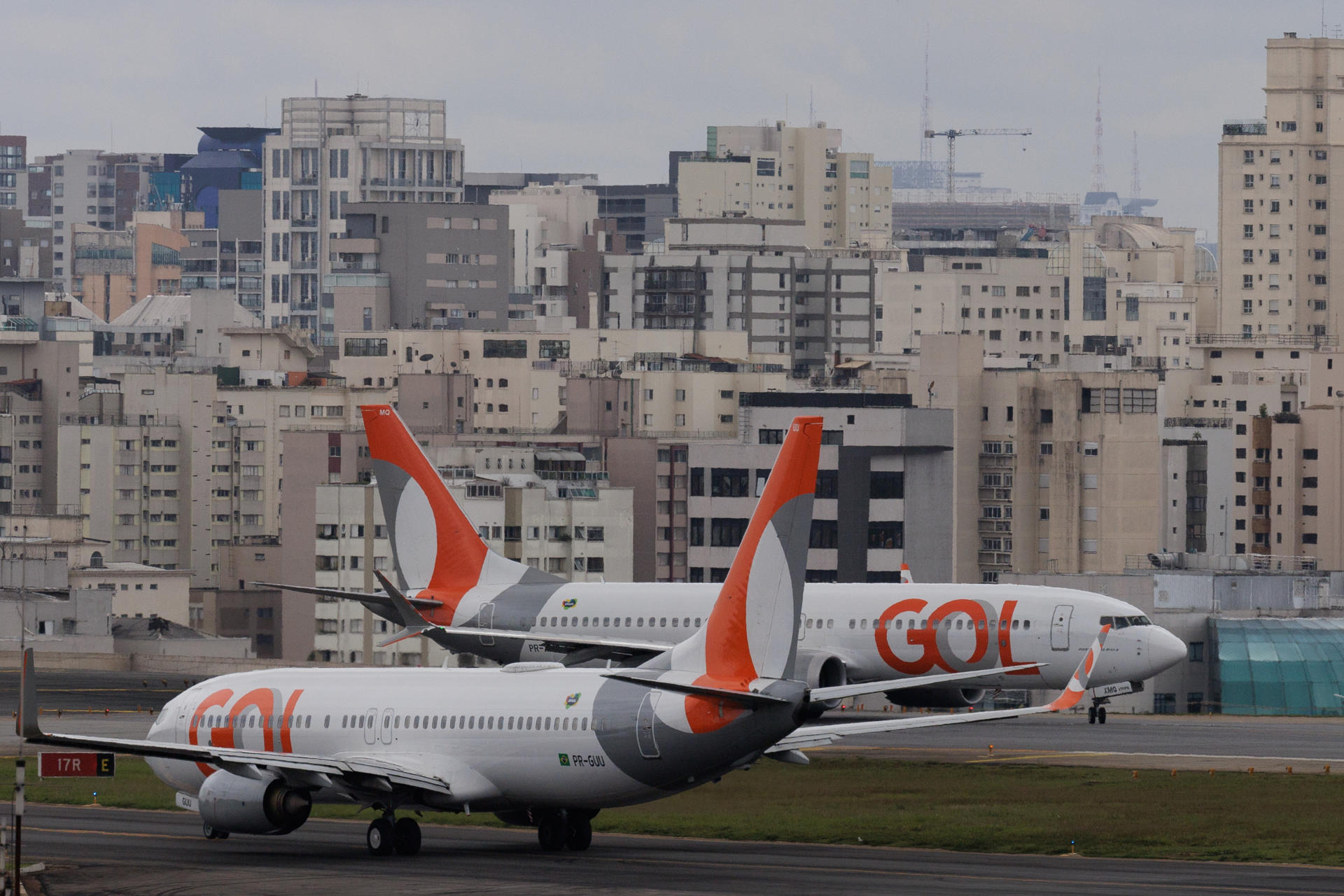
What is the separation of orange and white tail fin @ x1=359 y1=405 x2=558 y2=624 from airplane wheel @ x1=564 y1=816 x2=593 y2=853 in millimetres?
32305

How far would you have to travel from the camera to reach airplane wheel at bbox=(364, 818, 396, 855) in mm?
49406

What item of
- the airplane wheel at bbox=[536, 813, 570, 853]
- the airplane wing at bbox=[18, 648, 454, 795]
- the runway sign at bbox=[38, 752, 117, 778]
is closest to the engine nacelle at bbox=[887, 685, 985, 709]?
the airplane wheel at bbox=[536, 813, 570, 853]

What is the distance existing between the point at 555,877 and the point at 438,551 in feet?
124

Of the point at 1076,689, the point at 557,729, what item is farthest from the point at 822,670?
the point at 1076,689

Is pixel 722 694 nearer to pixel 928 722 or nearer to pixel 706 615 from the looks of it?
pixel 928 722

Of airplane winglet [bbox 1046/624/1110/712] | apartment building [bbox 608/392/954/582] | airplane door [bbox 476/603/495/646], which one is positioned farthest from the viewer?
apartment building [bbox 608/392/954/582]

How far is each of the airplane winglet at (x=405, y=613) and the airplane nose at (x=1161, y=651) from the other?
898 inches

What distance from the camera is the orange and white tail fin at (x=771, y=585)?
154 feet

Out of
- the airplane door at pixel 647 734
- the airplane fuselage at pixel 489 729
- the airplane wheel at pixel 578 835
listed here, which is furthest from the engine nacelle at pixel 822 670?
the airplane door at pixel 647 734

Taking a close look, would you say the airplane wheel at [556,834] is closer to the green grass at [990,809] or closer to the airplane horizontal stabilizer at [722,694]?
the green grass at [990,809]

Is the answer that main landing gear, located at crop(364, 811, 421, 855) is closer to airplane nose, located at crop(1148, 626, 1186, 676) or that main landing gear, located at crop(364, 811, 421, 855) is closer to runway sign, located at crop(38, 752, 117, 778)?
runway sign, located at crop(38, 752, 117, 778)

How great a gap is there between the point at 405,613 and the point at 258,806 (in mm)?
22631

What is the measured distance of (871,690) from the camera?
46688 mm

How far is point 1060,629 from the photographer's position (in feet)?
243
